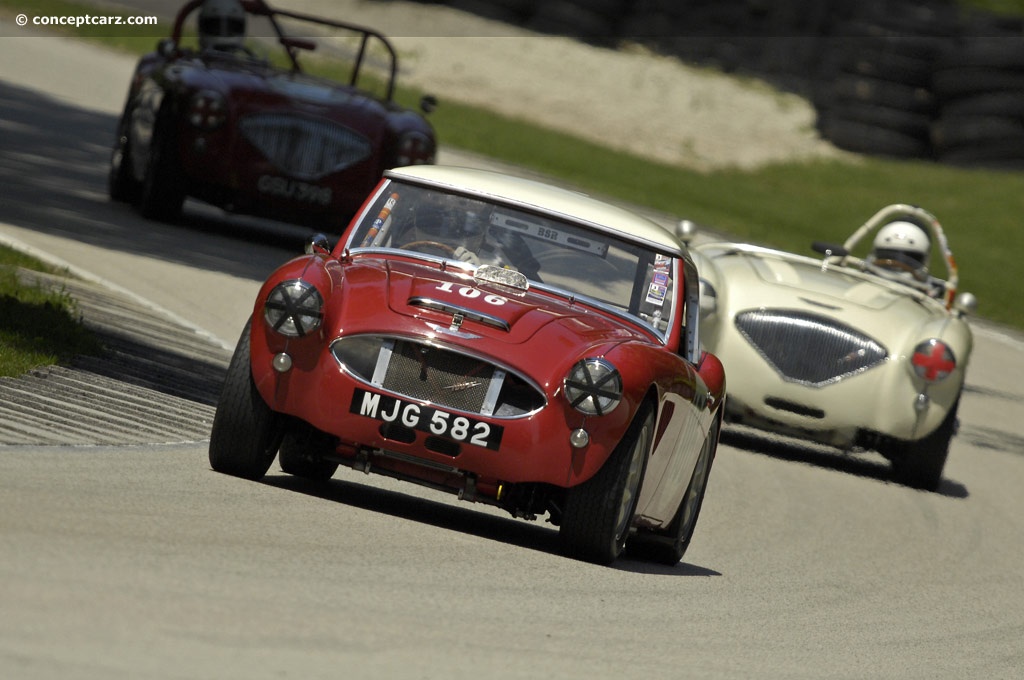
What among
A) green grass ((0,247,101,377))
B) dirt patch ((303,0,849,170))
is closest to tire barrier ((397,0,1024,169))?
dirt patch ((303,0,849,170))

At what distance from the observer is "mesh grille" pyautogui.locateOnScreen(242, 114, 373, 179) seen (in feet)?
48.5

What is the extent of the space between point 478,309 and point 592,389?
542 millimetres

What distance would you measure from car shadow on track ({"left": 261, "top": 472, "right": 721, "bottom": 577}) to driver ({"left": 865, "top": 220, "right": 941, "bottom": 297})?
6594 mm

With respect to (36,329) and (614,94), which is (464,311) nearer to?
(36,329)

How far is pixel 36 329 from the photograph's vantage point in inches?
340

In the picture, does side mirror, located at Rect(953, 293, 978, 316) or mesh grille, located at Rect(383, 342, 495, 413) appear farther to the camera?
side mirror, located at Rect(953, 293, 978, 316)

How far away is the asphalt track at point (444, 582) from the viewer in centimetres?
456

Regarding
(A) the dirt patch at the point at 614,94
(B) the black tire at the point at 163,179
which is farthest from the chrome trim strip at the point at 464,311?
(A) the dirt patch at the point at 614,94

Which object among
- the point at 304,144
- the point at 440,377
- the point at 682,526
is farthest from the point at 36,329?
the point at 304,144

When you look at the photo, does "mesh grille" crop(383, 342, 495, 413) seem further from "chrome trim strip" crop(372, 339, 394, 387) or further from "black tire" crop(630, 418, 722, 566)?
"black tire" crop(630, 418, 722, 566)

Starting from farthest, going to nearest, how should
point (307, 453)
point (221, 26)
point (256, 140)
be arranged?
point (221, 26) < point (256, 140) < point (307, 453)

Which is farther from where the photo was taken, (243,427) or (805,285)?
(805,285)

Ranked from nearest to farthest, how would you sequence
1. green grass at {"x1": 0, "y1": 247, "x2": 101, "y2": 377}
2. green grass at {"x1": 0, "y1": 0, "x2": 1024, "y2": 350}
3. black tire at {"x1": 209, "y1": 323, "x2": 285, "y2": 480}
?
1. black tire at {"x1": 209, "y1": 323, "x2": 285, "y2": 480}
2. green grass at {"x1": 0, "y1": 247, "x2": 101, "y2": 377}
3. green grass at {"x1": 0, "y1": 0, "x2": 1024, "y2": 350}

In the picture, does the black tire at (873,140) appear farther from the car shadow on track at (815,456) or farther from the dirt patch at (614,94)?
the car shadow on track at (815,456)
